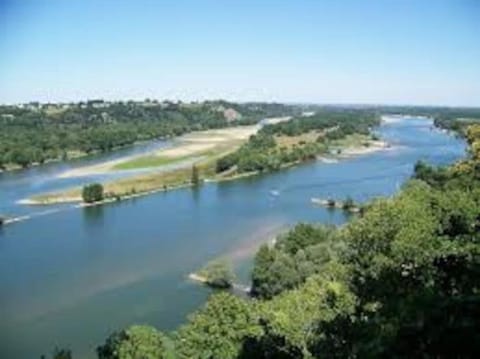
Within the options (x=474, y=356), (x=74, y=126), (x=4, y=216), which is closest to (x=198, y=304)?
(x=474, y=356)

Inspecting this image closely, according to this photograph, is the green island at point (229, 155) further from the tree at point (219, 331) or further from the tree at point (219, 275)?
the tree at point (219, 331)

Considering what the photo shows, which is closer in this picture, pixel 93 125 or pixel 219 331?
pixel 219 331

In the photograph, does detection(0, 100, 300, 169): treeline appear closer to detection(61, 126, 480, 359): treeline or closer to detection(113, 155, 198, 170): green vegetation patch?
detection(113, 155, 198, 170): green vegetation patch

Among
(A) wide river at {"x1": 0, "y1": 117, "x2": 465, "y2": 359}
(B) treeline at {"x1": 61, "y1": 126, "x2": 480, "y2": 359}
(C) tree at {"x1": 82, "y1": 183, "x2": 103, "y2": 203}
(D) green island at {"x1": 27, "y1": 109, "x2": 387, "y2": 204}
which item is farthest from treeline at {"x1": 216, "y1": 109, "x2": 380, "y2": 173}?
(B) treeline at {"x1": 61, "y1": 126, "x2": 480, "y2": 359}

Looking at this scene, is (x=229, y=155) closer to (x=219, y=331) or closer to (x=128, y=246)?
(x=128, y=246)

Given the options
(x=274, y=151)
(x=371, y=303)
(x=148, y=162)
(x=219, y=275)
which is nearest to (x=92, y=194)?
(x=148, y=162)

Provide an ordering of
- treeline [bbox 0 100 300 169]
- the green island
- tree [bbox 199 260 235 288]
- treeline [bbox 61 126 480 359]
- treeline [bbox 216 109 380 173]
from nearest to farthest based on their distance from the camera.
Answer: treeline [bbox 61 126 480 359] → tree [bbox 199 260 235 288] → the green island → treeline [bbox 216 109 380 173] → treeline [bbox 0 100 300 169]

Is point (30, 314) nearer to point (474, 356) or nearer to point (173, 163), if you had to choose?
point (474, 356)
